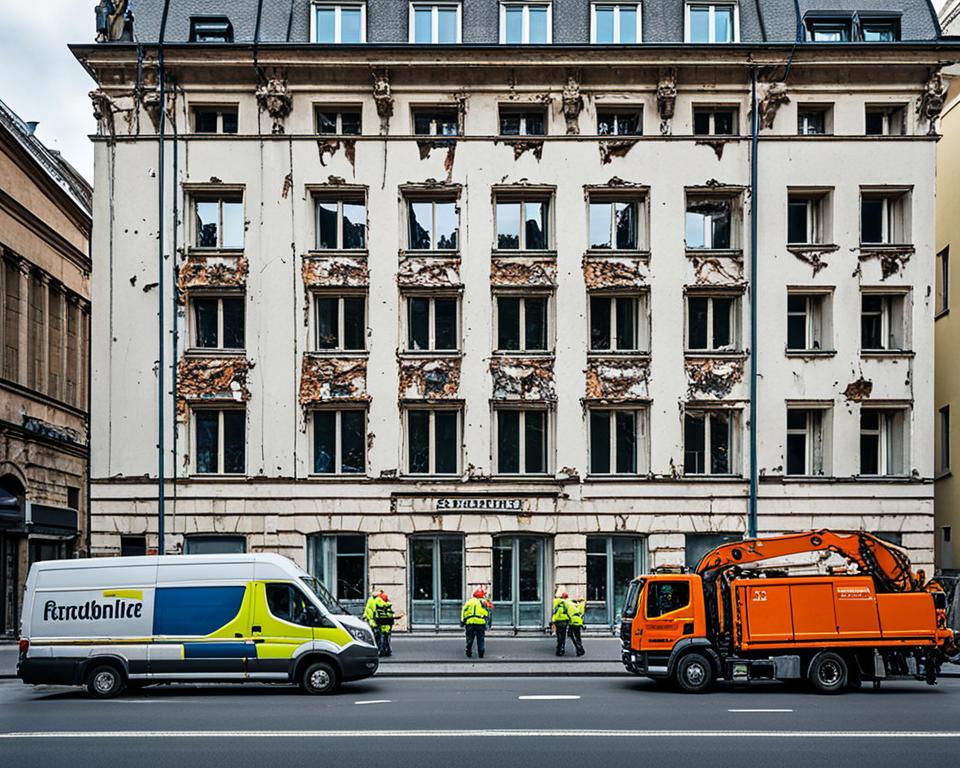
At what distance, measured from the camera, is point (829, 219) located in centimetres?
3506

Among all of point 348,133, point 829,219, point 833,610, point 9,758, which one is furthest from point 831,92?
point 9,758

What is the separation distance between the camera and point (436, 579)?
114 feet

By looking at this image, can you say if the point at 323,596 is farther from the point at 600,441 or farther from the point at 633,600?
the point at 600,441

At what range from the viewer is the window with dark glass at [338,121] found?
116 feet

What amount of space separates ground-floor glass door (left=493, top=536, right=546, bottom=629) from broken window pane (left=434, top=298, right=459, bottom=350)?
19.0ft

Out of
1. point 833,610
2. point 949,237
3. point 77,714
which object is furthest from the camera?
point 949,237

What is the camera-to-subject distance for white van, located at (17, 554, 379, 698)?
2225 centimetres

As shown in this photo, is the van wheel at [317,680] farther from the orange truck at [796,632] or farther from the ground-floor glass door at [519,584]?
the ground-floor glass door at [519,584]

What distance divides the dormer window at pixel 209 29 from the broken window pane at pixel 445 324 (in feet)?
33.3

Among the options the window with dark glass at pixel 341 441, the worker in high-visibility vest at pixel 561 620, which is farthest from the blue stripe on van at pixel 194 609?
the window with dark glass at pixel 341 441

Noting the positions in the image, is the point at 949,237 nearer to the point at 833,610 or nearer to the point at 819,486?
the point at 819,486

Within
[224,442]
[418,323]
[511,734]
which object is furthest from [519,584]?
[511,734]

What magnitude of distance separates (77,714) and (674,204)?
22.2 meters

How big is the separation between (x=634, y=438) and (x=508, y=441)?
11.9 feet
